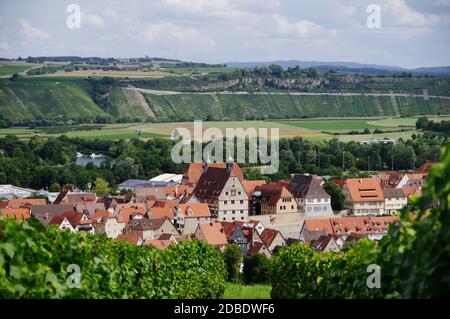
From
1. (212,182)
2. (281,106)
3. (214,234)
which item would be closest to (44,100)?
(281,106)

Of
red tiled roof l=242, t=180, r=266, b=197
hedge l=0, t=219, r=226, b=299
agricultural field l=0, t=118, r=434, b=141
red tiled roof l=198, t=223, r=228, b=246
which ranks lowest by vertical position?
red tiled roof l=198, t=223, r=228, b=246

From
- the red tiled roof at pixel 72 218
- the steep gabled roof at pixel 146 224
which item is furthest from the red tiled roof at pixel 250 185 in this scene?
Result: the red tiled roof at pixel 72 218

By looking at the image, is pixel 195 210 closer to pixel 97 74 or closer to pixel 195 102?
pixel 195 102

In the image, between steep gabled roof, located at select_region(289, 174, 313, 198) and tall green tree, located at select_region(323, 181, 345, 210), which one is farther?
tall green tree, located at select_region(323, 181, 345, 210)

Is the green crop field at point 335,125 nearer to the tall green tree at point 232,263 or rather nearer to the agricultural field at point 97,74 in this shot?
the agricultural field at point 97,74

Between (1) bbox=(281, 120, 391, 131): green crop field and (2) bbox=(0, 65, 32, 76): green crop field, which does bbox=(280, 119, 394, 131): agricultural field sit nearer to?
(1) bbox=(281, 120, 391, 131): green crop field

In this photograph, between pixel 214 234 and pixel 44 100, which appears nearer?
pixel 214 234

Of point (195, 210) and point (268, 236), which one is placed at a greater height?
point (195, 210)

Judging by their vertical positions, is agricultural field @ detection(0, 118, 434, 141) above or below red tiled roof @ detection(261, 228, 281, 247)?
above

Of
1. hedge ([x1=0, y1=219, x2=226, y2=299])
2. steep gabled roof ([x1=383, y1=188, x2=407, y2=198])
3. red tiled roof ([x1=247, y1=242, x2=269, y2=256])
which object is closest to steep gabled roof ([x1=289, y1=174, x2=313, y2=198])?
steep gabled roof ([x1=383, y1=188, x2=407, y2=198])

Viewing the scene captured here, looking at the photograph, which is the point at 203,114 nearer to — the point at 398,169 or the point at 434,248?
the point at 398,169
